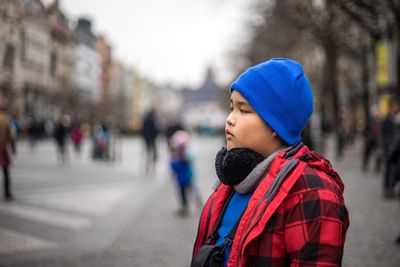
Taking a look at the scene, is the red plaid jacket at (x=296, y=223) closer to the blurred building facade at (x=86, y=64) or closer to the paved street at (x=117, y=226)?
the paved street at (x=117, y=226)

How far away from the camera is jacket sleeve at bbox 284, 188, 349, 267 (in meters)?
1.50

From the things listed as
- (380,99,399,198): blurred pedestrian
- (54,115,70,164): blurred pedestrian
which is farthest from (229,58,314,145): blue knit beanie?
(54,115,70,164): blurred pedestrian

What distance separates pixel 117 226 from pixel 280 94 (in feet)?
18.2

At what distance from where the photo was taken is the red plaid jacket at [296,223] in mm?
1503

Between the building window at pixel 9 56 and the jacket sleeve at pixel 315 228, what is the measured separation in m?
6.48

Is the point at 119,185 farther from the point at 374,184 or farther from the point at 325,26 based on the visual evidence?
the point at 325,26

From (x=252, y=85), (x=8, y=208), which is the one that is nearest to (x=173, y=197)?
(x=8, y=208)

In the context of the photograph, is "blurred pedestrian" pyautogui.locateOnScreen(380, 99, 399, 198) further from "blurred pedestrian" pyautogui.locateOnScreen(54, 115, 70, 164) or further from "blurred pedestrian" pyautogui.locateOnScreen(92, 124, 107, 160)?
"blurred pedestrian" pyautogui.locateOnScreen(92, 124, 107, 160)

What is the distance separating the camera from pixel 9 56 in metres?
7.22

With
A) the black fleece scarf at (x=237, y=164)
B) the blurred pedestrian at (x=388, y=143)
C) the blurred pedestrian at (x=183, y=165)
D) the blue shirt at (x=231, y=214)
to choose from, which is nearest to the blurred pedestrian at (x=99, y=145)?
the blurred pedestrian at (x=183, y=165)

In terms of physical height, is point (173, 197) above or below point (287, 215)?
below

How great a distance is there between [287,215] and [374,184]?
33.9 ft

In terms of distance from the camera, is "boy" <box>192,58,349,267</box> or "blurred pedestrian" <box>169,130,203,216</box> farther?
"blurred pedestrian" <box>169,130,203,216</box>

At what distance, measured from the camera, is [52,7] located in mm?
7613
